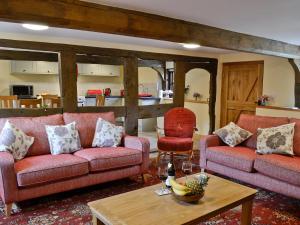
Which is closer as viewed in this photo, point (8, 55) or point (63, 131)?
point (63, 131)

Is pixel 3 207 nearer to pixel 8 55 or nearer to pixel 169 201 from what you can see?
pixel 169 201

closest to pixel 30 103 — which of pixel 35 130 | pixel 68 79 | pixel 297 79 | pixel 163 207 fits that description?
pixel 68 79

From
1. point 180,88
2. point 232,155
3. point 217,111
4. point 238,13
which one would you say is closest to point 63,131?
point 232,155

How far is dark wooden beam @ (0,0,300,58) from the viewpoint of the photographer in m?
2.13

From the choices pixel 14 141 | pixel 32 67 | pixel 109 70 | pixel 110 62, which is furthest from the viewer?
pixel 109 70

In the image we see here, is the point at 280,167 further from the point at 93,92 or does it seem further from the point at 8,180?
the point at 93,92

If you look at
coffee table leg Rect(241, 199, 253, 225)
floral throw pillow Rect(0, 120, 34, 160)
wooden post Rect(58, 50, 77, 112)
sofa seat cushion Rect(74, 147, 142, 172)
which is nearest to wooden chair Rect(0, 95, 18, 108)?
wooden post Rect(58, 50, 77, 112)

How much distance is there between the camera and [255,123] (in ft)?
12.7

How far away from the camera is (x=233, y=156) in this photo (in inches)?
131

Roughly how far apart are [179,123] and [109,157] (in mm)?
1794

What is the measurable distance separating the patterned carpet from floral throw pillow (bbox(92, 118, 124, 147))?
590 mm

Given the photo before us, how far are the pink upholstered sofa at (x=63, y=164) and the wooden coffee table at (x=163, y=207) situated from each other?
1002 millimetres

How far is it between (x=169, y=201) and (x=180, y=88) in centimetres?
384

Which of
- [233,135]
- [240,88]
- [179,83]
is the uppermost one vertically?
[179,83]
